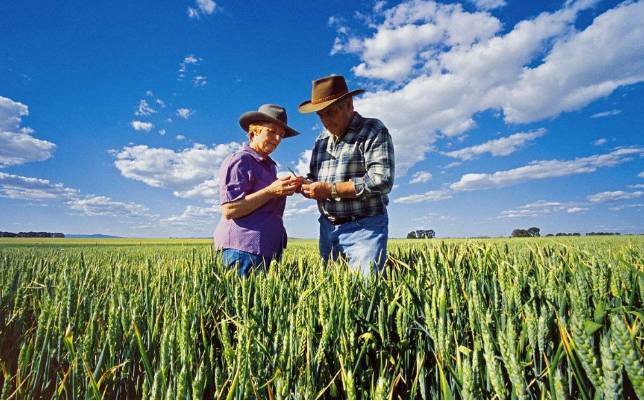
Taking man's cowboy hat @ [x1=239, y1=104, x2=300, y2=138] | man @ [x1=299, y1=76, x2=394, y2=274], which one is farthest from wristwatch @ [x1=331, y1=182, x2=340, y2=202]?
man's cowboy hat @ [x1=239, y1=104, x2=300, y2=138]

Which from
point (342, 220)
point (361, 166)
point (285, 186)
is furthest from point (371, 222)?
point (285, 186)

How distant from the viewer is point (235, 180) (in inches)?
128

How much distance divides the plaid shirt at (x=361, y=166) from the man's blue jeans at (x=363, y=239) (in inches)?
3.5

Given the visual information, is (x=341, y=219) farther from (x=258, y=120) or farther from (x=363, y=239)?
(x=258, y=120)

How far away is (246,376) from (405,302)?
87cm

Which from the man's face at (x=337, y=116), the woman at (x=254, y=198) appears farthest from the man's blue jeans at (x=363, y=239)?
the man's face at (x=337, y=116)

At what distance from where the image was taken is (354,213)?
3.38 metres

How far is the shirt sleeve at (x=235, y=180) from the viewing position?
3227 mm

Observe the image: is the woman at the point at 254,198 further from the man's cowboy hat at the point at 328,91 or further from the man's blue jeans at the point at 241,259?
the man's cowboy hat at the point at 328,91

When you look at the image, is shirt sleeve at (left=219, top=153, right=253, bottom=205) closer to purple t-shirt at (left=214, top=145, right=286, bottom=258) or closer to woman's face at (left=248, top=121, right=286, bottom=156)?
purple t-shirt at (left=214, top=145, right=286, bottom=258)

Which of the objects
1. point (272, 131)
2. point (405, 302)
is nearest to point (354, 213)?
point (272, 131)

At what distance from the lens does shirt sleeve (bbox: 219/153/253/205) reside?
323 cm

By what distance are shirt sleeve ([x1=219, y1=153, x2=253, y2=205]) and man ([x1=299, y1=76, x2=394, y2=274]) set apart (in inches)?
20.1

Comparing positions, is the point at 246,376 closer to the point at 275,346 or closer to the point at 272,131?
the point at 275,346
